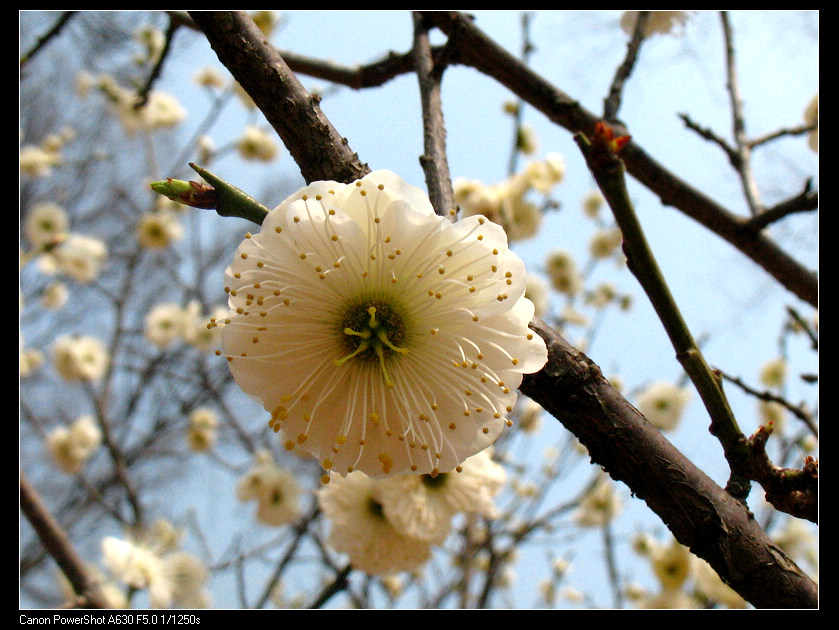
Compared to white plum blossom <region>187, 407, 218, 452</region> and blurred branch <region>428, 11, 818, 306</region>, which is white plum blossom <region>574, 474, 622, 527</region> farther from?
white plum blossom <region>187, 407, 218, 452</region>

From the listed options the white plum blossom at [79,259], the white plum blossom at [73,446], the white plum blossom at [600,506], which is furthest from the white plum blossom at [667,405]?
the white plum blossom at [79,259]

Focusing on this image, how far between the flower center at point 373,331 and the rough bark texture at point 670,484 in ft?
0.64

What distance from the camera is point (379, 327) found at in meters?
0.77

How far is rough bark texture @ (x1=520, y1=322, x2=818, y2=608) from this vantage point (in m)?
0.64

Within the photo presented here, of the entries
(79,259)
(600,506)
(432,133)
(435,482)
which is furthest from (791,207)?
(79,259)

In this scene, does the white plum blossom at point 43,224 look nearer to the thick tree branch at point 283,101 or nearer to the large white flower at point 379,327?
the thick tree branch at point 283,101

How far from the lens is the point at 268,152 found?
393 cm

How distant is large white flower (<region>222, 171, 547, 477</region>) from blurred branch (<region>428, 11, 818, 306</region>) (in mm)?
810

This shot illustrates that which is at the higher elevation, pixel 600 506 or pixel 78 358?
pixel 78 358

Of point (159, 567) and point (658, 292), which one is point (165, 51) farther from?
point (159, 567)

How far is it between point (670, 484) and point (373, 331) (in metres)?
0.41
